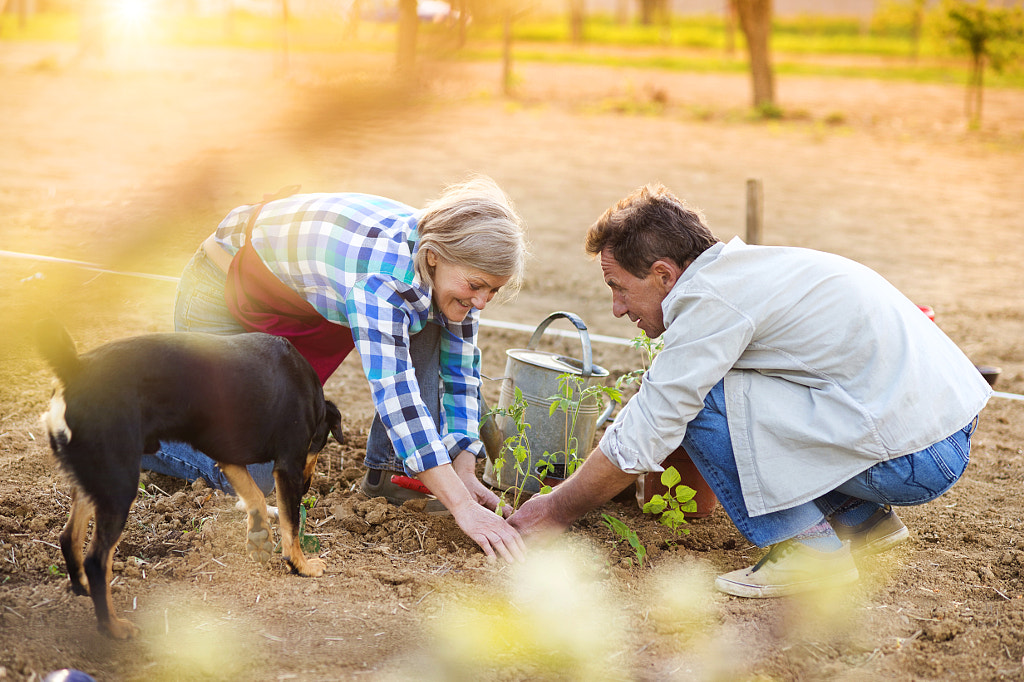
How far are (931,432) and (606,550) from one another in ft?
3.74

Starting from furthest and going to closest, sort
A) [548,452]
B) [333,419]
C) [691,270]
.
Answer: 1. [548,452]
2. [333,419]
3. [691,270]

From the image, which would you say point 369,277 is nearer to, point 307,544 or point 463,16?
point 307,544

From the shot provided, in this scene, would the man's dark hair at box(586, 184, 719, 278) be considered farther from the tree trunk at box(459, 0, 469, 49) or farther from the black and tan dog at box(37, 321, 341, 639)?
the tree trunk at box(459, 0, 469, 49)

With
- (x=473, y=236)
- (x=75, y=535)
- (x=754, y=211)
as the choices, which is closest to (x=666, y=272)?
(x=473, y=236)

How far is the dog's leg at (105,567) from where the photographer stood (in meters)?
2.18

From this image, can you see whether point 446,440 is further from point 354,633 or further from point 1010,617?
point 1010,617

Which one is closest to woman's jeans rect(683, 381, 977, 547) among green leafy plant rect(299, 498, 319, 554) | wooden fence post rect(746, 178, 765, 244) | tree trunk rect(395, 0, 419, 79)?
green leafy plant rect(299, 498, 319, 554)

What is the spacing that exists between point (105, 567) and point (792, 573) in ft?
6.64

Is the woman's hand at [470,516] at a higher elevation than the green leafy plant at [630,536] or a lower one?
higher

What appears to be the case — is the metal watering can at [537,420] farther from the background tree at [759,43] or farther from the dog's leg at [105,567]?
the background tree at [759,43]

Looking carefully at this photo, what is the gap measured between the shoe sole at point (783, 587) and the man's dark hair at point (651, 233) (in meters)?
1.06

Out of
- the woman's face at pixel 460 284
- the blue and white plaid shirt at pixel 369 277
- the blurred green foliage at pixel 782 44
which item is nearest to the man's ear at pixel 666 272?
the woman's face at pixel 460 284

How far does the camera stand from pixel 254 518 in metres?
2.84

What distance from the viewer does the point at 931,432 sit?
8.80 feet
